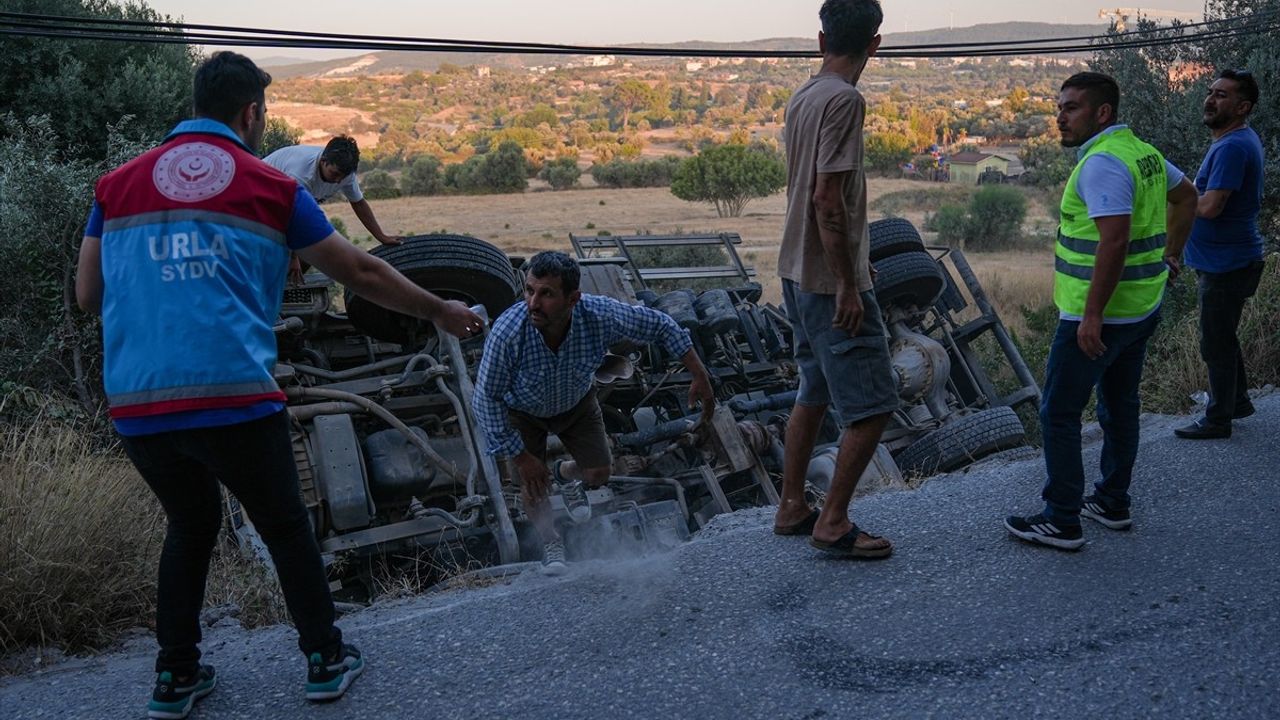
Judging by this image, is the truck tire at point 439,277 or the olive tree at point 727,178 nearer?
the truck tire at point 439,277

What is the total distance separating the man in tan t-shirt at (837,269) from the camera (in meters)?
4.01

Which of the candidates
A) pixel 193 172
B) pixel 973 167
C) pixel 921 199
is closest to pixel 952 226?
pixel 921 199

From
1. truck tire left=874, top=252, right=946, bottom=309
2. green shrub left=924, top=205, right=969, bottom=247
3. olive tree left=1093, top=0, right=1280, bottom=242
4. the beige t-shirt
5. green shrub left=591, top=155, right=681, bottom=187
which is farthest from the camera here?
green shrub left=591, top=155, right=681, bottom=187

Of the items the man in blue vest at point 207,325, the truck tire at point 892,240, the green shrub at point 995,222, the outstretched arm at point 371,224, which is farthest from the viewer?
the green shrub at point 995,222

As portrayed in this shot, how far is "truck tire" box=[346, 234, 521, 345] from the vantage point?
730 centimetres

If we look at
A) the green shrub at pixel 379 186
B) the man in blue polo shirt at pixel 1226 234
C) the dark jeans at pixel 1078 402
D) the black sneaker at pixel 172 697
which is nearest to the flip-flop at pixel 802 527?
the dark jeans at pixel 1078 402

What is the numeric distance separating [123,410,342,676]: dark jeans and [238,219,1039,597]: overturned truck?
2.07m

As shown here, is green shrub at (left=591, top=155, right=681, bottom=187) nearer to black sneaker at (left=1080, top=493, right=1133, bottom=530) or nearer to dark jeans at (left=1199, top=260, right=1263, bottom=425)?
dark jeans at (left=1199, top=260, right=1263, bottom=425)

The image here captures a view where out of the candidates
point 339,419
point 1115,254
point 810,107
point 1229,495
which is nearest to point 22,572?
point 339,419

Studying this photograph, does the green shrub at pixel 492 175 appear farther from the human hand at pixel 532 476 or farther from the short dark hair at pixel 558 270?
the short dark hair at pixel 558 270

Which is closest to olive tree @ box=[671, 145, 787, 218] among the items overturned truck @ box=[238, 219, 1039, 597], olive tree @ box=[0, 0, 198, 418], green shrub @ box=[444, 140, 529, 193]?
green shrub @ box=[444, 140, 529, 193]

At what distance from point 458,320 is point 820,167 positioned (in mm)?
1454

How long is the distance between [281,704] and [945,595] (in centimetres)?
242

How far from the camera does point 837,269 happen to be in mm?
4094
